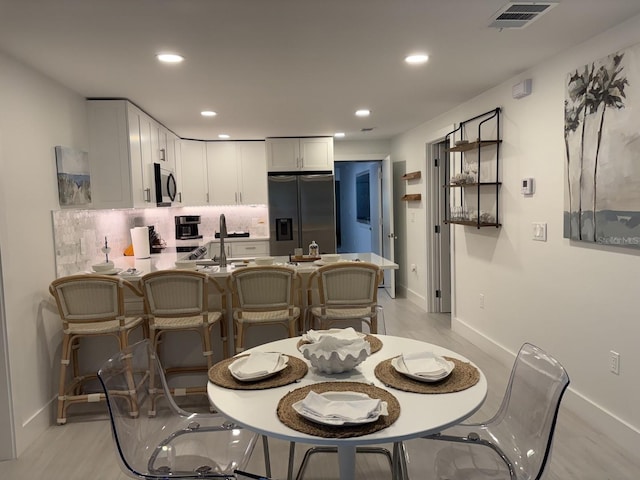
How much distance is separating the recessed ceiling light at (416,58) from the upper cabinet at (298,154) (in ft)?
10.5

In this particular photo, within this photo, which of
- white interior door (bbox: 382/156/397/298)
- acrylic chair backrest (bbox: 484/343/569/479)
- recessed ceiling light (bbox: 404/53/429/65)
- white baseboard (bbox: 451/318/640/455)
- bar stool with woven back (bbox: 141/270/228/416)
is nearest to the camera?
acrylic chair backrest (bbox: 484/343/569/479)

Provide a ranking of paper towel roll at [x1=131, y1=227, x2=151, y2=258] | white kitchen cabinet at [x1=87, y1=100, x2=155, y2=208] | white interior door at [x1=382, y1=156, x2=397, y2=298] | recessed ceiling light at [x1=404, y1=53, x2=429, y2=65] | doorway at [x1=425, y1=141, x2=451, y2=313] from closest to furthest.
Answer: recessed ceiling light at [x1=404, y1=53, x2=429, y2=65] → white kitchen cabinet at [x1=87, y1=100, x2=155, y2=208] → paper towel roll at [x1=131, y1=227, x2=151, y2=258] → doorway at [x1=425, y1=141, x2=451, y2=313] → white interior door at [x1=382, y1=156, x2=397, y2=298]

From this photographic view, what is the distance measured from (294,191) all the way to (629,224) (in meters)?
4.33

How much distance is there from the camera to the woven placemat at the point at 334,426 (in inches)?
52.5

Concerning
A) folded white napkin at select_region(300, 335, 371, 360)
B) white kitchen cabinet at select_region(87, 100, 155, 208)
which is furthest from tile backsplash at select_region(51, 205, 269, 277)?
folded white napkin at select_region(300, 335, 371, 360)

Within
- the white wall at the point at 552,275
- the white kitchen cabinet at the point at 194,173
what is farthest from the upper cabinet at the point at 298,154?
the white wall at the point at 552,275

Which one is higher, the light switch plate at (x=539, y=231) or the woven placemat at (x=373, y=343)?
the light switch plate at (x=539, y=231)

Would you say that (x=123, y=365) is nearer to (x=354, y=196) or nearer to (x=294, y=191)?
(x=294, y=191)

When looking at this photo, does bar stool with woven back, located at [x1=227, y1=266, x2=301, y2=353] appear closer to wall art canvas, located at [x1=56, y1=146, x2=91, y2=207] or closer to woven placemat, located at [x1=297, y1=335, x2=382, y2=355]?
woven placemat, located at [x1=297, y1=335, x2=382, y2=355]

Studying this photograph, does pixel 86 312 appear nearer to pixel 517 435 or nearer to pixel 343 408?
pixel 343 408

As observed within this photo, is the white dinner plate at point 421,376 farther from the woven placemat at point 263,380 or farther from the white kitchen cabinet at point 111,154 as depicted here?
the white kitchen cabinet at point 111,154

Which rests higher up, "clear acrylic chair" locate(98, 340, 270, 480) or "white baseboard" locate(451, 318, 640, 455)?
"clear acrylic chair" locate(98, 340, 270, 480)

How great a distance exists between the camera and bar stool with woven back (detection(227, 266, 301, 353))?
306cm

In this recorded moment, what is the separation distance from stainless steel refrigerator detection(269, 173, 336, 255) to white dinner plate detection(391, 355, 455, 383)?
446 centimetres
